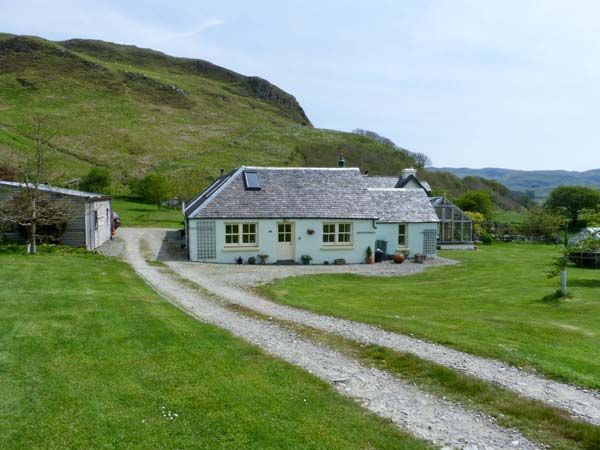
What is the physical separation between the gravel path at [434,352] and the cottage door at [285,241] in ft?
22.4

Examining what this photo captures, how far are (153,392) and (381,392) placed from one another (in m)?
3.63

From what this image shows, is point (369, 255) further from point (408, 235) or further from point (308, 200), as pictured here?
point (308, 200)

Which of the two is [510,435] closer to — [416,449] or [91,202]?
[416,449]

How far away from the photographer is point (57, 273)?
1830 centimetres

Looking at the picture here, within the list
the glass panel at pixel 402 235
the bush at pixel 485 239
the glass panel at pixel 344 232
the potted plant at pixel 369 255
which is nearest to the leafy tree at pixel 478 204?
the bush at pixel 485 239

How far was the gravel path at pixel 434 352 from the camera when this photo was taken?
754 centimetres

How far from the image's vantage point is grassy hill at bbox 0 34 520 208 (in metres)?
72.2

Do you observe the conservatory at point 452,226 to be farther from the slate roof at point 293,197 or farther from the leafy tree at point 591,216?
the leafy tree at point 591,216

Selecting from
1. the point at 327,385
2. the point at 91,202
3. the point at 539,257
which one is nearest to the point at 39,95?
the point at 91,202

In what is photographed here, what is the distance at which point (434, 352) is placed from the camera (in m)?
9.90

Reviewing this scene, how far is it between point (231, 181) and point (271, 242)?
14.1 ft

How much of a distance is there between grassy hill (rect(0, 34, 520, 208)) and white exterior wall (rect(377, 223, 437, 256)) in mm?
31094

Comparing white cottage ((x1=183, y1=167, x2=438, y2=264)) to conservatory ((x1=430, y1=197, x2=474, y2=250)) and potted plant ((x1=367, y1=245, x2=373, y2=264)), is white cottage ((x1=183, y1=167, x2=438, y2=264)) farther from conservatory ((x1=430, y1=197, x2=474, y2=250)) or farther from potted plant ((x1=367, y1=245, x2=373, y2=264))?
conservatory ((x1=430, y1=197, x2=474, y2=250))

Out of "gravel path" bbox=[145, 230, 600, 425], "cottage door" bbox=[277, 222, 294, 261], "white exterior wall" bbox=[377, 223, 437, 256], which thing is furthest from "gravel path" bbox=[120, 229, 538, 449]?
"white exterior wall" bbox=[377, 223, 437, 256]
